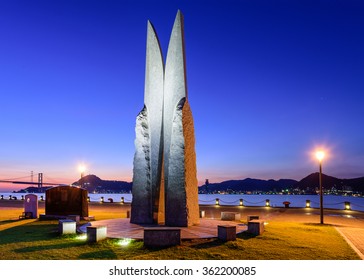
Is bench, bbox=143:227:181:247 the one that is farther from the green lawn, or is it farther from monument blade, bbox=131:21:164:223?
monument blade, bbox=131:21:164:223

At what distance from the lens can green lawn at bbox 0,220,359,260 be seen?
7957 mm

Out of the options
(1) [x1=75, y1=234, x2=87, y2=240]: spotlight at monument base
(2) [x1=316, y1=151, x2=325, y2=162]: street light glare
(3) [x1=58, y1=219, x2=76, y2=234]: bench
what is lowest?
(1) [x1=75, y1=234, x2=87, y2=240]: spotlight at monument base

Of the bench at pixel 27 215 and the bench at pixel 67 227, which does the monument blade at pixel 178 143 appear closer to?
the bench at pixel 67 227

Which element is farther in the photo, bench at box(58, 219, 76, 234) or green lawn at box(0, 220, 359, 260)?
bench at box(58, 219, 76, 234)

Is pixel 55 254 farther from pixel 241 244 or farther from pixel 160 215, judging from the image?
pixel 160 215

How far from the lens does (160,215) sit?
13.7 m

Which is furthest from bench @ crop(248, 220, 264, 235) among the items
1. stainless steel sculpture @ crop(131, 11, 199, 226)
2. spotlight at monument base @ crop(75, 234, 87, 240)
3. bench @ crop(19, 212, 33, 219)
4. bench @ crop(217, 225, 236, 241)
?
bench @ crop(19, 212, 33, 219)

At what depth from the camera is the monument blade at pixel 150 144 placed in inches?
540

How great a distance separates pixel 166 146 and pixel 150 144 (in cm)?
93

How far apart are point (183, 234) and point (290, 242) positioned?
318 cm

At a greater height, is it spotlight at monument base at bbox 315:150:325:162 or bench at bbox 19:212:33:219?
spotlight at monument base at bbox 315:150:325:162

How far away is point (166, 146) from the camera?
13766 mm

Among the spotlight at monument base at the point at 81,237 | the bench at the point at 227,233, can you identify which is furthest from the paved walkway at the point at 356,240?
the spotlight at monument base at the point at 81,237
